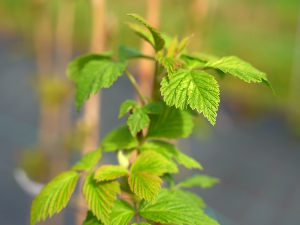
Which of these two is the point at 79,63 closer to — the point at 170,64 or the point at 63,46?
the point at 170,64

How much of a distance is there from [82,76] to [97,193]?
176 millimetres

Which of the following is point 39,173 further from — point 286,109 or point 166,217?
point 286,109

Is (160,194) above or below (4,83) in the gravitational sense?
above

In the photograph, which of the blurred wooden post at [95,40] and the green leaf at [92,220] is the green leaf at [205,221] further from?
the blurred wooden post at [95,40]

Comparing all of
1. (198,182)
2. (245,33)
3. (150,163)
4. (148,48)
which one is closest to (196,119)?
(148,48)

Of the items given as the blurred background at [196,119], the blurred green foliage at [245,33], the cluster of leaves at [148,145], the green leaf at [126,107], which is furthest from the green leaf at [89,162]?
the blurred green foliage at [245,33]

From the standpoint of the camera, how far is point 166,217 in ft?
1.47

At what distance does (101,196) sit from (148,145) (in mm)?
119

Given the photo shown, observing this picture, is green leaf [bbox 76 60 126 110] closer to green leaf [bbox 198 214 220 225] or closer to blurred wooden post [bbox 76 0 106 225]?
green leaf [bbox 198 214 220 225]

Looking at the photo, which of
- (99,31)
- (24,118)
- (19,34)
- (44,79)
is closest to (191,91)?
(99,31)

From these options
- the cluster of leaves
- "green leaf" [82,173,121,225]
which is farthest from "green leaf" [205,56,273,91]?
"green leaf" [82,173,121,225]

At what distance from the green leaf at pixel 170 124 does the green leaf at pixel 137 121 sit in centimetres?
7

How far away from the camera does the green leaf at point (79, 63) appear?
584mm

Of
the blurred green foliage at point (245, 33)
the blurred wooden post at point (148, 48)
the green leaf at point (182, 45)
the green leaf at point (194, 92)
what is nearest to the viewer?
the green leaf at point (194, 92)
